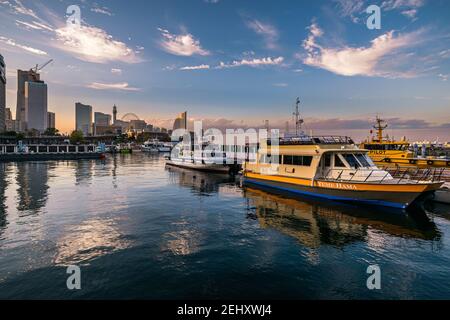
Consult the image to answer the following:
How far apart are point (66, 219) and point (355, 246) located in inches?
730

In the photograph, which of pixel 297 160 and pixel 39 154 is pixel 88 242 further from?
pixel 39 154

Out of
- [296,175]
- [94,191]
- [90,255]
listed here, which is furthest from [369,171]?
[94,191]

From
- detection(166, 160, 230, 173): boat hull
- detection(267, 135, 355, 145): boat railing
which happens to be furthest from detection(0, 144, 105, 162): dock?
detection(267, 135, 355, 145): boat railing

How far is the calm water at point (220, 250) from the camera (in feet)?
31.7

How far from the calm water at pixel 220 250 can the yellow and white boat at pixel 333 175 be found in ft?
4.24

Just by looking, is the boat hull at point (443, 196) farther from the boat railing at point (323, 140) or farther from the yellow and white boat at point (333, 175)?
the boat railing at point (323, 140)

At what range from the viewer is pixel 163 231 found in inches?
627

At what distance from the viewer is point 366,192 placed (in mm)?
20891

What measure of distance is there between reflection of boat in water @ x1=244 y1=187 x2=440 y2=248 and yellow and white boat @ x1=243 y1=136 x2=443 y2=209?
4.08 ft

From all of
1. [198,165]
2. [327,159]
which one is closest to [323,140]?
[327,159]

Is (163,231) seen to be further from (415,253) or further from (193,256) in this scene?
(415,253)

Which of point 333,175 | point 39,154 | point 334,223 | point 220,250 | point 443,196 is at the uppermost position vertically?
point 39,154

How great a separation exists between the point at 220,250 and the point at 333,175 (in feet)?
49.7

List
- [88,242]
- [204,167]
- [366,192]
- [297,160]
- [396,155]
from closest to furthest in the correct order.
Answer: [88,242], [366,192], [297,160], [396,155], [204,167]
